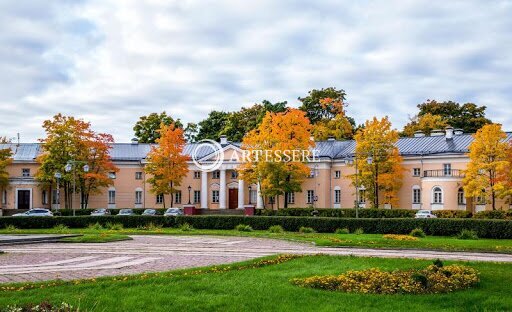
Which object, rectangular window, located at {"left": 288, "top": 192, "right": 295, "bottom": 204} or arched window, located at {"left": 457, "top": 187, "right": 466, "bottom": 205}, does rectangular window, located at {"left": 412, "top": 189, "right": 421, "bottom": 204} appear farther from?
rectangular window, located at {"left": 288, "top": 192, "right": 295, "bottom": 204}

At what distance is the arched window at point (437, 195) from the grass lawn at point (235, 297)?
139ft

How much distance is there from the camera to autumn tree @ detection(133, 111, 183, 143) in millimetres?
81750

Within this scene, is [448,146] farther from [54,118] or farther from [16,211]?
[16,211]

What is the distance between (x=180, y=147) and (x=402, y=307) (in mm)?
51089

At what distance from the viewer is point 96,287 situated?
11781 mm

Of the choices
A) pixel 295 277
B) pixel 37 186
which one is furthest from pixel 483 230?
pixel 37 186

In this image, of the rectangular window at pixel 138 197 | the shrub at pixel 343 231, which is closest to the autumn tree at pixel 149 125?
the rectangular window at pixel 138 197

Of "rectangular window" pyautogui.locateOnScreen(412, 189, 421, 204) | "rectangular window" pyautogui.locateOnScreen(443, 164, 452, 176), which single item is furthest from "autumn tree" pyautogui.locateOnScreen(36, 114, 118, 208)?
"rectangular window" pyautogui.locateOnScreen(443, 164, 452, 176)

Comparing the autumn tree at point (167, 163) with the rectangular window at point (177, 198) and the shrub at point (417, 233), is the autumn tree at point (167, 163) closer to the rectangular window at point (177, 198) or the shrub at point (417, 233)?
the rectangular window at point (177, 198)

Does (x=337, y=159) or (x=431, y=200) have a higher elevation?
(x=337, y=159)

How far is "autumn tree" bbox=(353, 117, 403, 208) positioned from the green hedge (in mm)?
18727

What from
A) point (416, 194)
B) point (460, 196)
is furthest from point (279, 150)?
point (460, 196)

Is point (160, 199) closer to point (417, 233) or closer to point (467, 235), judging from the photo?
point (417, 233)

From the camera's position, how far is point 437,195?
5469 cm
